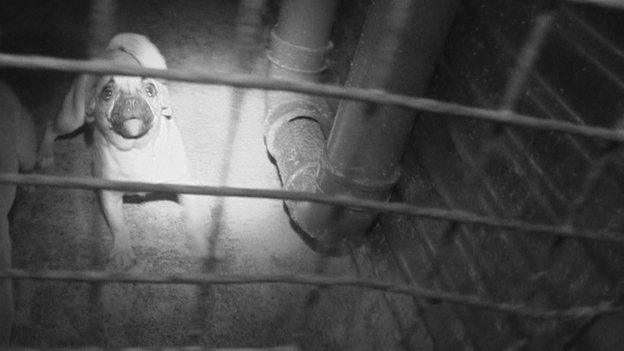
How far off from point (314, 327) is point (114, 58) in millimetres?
1217

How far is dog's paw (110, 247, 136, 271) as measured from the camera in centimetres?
200

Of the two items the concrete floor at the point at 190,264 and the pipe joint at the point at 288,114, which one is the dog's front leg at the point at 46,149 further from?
the pipe joint at the point at 288,114

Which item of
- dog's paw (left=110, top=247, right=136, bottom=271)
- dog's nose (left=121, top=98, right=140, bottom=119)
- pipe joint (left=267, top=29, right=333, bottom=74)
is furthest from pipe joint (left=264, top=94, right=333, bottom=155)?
dog's paw (left=110, top=247, right=136, bottom=271)

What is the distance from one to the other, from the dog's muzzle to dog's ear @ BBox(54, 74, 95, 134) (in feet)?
0.71

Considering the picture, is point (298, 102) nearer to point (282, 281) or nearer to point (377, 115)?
point (377, 115)

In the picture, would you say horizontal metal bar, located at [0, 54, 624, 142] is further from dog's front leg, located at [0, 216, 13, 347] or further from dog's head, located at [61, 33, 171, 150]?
dog's head, located at [61, 33, 171, 150]

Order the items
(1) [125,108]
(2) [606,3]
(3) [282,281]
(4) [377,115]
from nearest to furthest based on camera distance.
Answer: (2) [606,3]
(3) [282,281]
(4) [377,115]
(1) [125,108]

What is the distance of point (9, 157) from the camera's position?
77.1 inches

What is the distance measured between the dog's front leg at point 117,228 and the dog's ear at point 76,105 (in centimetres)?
36

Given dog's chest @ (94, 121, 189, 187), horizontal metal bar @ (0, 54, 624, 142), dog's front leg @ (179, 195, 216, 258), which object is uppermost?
horizontal metal bar @ (0, 54, 624, 142)

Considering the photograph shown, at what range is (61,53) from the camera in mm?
2850

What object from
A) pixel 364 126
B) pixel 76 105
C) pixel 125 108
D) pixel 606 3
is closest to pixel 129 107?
pixel 125 108

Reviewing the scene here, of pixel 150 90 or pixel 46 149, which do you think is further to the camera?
pixel 46 149

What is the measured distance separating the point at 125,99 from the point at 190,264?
2.18 feet
